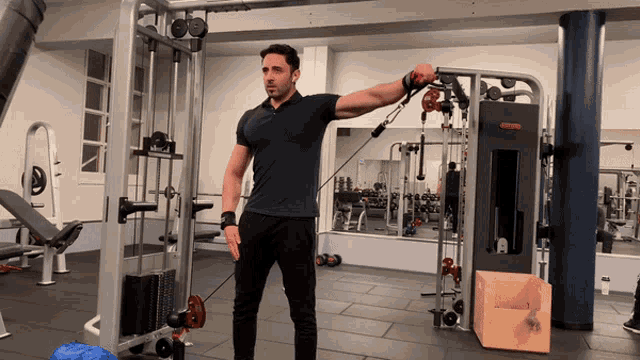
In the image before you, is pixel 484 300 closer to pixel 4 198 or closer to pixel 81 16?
pixel 4 198

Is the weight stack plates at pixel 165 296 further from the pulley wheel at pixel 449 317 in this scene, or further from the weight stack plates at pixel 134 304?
the pulley wheel at pixel 449 317

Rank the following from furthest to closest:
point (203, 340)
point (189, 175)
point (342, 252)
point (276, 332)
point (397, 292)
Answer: point (342, 252), point (397, 292), point (276, 332), point (203, 340), point (189, 175)

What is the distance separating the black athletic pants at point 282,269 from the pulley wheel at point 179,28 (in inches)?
43.3

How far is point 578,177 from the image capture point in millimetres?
3602

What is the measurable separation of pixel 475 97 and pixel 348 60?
125 inches

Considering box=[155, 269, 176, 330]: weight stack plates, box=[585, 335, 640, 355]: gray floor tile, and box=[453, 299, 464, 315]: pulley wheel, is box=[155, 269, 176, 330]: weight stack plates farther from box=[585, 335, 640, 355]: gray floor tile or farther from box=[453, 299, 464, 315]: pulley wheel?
box=[585, 335, 640, 355]: gray floor tile

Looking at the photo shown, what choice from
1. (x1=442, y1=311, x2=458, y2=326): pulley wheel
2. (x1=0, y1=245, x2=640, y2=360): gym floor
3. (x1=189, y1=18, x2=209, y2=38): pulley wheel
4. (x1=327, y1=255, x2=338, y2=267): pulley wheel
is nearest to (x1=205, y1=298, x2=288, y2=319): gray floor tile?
(x1=0, y1=245, x2=640, y2=360): gym floor

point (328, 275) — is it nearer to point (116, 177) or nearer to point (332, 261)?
Answer: point (332, 261)

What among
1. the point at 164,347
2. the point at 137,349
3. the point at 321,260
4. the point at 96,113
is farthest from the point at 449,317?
the point at 96,113

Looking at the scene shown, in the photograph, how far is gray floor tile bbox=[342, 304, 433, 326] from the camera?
3.58 metres

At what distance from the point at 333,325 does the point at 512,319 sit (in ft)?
3.97

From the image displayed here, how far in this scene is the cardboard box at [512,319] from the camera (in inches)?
115

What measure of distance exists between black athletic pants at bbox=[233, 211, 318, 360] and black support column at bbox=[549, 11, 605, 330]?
8.71ft

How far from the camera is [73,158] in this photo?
606cm
